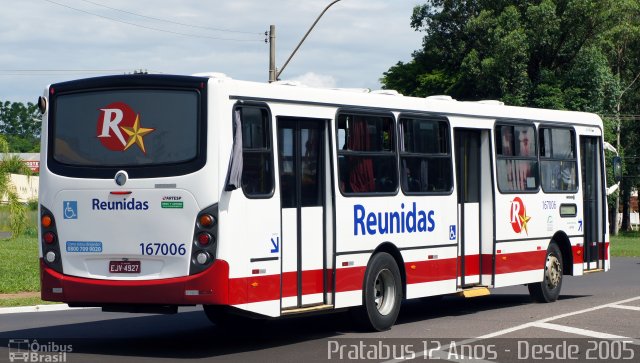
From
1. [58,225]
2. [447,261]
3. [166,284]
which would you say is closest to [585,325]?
[447,261]

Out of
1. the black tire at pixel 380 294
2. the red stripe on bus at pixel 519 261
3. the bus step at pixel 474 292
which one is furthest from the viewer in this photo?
the red stripe on bus at pixel 519 261

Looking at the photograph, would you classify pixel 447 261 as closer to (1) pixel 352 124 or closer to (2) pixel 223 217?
(1) pixel 352 124

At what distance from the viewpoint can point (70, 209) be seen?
1354 centimetres

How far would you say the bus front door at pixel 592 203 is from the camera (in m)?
21.4

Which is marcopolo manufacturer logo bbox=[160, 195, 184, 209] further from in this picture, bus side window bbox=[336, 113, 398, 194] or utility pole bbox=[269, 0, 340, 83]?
utility pole bbox=[269, 0, 340, 83]

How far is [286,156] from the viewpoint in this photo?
13.9 metres

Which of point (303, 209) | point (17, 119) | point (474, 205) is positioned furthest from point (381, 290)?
point (17, 119)

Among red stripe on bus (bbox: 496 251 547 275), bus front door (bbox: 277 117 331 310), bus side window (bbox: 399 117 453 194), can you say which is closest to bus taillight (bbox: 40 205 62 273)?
bus front door (bbox: 277 117 331 310)

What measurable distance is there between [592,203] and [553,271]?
6.85 ft

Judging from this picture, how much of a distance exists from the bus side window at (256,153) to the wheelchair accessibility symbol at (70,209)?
1958 mm

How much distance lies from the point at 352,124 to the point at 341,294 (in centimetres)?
218

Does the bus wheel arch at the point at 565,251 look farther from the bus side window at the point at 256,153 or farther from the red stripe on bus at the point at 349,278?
the bus side window at the point at 256,153

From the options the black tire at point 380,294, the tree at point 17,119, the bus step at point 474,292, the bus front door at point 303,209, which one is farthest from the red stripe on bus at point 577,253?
the tree at point 17,119

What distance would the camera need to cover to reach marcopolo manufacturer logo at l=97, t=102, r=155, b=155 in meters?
13.2
